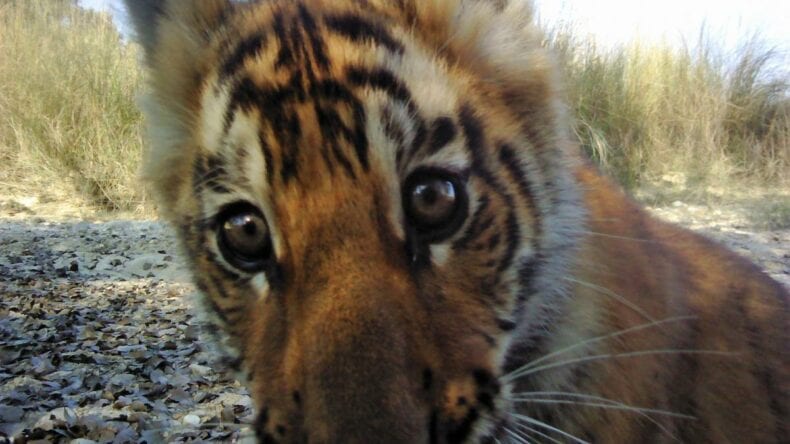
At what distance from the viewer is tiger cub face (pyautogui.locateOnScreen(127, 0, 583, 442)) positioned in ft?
4.63

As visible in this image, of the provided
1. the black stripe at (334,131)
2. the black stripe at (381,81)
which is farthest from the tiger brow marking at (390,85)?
the black stripe at (334,131)

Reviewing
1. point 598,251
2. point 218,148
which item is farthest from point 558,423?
point 218,148

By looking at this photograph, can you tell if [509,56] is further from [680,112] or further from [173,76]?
[680,112]

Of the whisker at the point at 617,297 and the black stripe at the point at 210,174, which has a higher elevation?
the black stripe at the point at 210,174

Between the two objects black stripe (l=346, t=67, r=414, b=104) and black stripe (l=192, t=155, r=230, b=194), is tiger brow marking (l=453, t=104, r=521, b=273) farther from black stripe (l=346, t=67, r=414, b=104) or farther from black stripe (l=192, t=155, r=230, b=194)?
black stripe (l=192, t=155, r=230, b=194)

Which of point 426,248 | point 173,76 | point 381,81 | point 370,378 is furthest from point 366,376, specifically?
point 173,76

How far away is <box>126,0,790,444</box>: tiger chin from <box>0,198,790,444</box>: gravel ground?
2.06 ft

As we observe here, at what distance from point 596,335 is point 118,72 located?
8814mm

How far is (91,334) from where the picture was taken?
4609mm

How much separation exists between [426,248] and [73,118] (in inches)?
341

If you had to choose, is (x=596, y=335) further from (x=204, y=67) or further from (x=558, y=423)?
(x=204, y=67)

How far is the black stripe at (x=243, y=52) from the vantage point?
6.15ft

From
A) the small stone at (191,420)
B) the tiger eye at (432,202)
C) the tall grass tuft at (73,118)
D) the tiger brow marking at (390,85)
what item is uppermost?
the tall grass tuft at (73,118)

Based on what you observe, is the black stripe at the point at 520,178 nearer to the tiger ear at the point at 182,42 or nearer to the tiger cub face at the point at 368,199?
the tiger cub face at the point at 368,199
